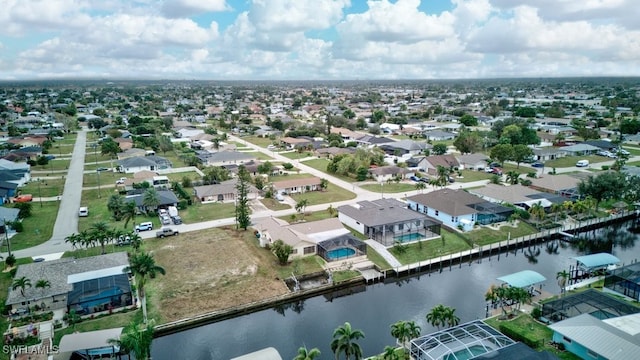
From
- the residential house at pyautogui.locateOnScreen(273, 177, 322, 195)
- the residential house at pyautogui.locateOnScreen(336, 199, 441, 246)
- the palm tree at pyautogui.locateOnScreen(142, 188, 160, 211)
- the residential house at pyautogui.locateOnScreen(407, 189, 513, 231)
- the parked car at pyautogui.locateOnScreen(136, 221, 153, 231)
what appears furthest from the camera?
the residential house at pyautogui.locateOnScreen(273, 177, 322, 195)

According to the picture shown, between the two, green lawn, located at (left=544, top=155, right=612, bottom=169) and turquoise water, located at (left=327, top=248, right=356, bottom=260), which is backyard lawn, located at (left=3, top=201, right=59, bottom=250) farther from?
green lawn, located at (left=544, top=155, right=612, bottom=169)

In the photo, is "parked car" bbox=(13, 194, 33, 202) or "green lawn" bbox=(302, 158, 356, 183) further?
"green lawn" bbox=(302, 158, 356, 183)

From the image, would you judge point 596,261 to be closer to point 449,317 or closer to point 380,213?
point 449,317

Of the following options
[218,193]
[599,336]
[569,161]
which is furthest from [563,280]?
[569,161]

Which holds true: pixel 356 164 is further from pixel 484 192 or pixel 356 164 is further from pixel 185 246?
pixel 185 246

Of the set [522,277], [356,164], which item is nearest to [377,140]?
[356,164]

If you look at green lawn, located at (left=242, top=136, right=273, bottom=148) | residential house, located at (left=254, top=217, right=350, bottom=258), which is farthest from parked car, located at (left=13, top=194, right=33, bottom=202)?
Result: green lawn, located at (left=242, top=136, right=273, bottom=148)
